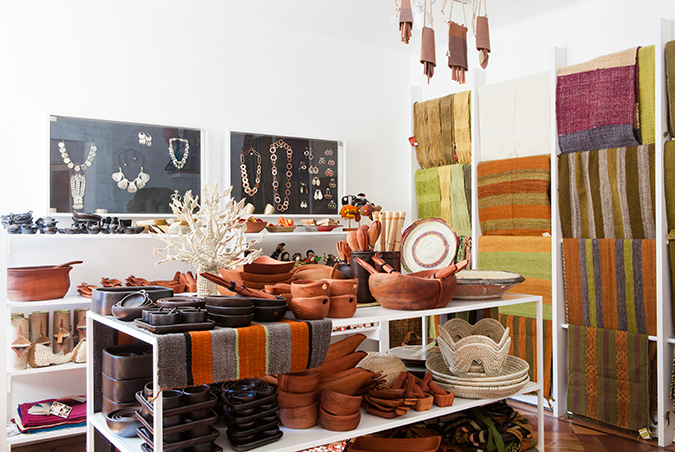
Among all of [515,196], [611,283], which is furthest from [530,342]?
[515,196]

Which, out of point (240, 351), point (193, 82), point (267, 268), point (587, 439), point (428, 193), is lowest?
point (587, 439)

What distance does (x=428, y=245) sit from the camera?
8.20 ft

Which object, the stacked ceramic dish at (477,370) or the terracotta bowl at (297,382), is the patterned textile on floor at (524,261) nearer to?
the stacked ceramic dish at (477,370)

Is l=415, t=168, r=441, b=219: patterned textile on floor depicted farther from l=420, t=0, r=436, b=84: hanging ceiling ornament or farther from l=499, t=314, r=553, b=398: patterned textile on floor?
l=420, t=0, r=436, b=84: hanging ceiling ornament

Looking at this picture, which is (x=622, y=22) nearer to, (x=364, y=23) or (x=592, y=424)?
(x=364, y=23)

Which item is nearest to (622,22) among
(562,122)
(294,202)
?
(562,122)

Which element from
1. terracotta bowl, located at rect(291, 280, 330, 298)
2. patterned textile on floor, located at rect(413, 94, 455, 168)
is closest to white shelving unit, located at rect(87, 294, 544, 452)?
terracotta bowl, located at rect(291, 280, 330, 298)

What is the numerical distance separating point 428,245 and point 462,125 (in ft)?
7.45

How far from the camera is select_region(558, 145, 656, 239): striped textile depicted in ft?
10.9

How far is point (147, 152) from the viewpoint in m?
3.74

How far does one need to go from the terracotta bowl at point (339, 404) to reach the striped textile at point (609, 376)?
2.34m

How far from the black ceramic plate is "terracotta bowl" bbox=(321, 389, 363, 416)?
52cm

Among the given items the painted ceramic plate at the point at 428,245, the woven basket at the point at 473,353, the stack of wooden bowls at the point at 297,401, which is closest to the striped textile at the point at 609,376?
the woven basket at the point at 473,353

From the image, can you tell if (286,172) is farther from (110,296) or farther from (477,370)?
(110,296)
